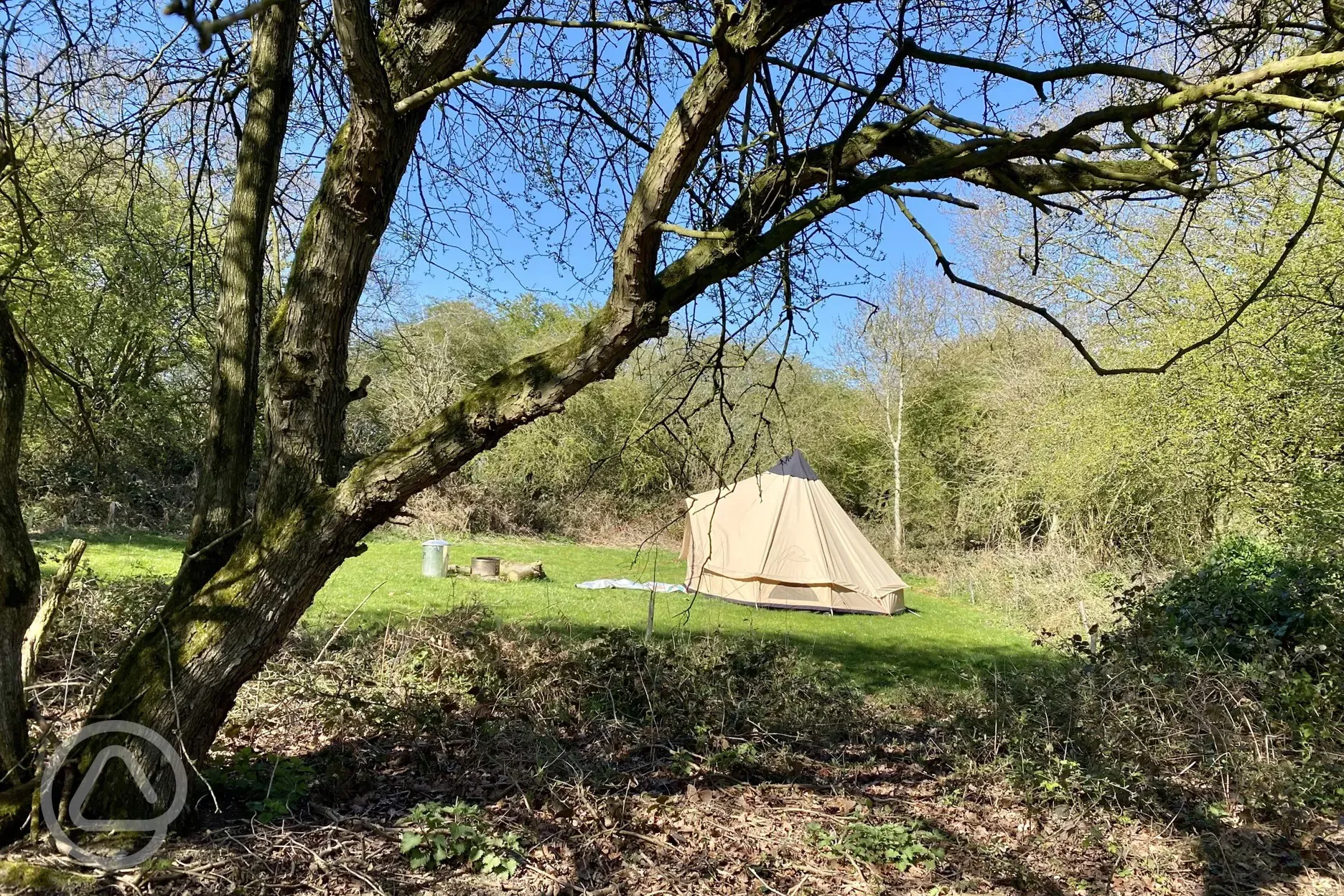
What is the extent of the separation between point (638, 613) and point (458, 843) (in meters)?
7.22

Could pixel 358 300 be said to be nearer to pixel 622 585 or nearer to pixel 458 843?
pixel 458 843

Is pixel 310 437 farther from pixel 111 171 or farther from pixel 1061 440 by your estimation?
pixel 1061 440

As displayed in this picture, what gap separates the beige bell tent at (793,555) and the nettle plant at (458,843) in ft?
29.2

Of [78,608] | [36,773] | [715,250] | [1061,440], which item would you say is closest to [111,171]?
[78,608]

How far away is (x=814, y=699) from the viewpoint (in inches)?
205

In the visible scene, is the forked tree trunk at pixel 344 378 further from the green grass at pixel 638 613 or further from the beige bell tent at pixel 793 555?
the beige bell tent at pixel 793 555

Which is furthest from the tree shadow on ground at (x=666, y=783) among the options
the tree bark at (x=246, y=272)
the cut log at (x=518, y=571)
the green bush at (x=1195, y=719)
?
the cut log at (x=518, y=571)

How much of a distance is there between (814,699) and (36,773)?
13.3 feet

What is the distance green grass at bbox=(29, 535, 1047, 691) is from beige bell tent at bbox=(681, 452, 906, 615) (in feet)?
1.24

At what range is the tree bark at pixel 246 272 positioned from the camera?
3.30 metres

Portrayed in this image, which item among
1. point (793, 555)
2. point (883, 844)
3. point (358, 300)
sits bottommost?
point (883, 844)

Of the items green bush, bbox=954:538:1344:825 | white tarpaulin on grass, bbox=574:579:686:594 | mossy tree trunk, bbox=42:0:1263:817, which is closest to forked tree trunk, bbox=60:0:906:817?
mossy tree trunk, bbox=42:0:1263:817

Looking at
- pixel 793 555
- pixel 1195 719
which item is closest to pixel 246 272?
pixel 1195 719

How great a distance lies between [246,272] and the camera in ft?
11.1
